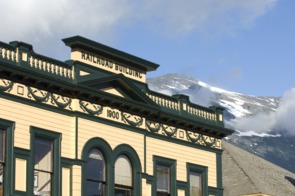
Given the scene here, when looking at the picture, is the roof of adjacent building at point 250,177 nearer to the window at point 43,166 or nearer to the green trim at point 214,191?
the green trim at point 214,191

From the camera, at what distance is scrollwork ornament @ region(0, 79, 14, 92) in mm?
37969

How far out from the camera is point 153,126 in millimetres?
45844

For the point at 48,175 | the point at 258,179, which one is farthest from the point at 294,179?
the point at 48,175

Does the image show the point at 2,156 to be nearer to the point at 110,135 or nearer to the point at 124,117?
the point at 110,135

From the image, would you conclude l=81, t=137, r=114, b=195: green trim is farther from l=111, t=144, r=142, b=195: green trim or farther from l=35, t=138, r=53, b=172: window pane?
l=35, t=138, r=53, b=172: window pane

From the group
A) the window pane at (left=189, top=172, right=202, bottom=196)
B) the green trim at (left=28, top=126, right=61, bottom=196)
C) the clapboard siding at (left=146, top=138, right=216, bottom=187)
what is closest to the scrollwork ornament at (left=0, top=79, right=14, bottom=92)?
the green trim at (left=28, top=126, right=61, bottom=196)

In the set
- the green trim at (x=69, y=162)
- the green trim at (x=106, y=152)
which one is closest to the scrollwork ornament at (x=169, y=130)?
the green trim at (x=106, y=152)

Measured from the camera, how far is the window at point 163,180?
151 ft

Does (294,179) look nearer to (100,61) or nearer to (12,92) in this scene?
(100,61)

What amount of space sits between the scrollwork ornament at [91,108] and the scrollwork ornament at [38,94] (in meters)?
2.02

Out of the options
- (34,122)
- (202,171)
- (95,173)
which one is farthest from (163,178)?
(34,122)

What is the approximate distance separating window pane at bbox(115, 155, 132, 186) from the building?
1.7 inches

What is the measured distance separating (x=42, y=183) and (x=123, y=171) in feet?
16.6

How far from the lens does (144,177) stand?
4478cm
